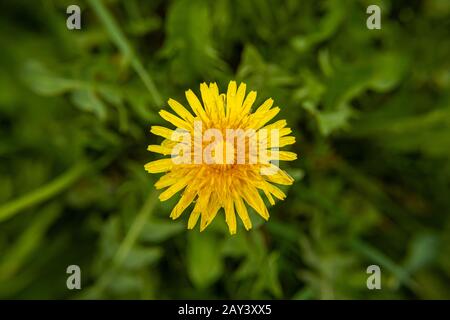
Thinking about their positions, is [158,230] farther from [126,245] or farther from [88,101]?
[88,101]

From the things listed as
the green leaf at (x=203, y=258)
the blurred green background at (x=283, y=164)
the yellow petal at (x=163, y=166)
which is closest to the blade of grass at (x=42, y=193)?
the blurred green background at (x=283, y=164)

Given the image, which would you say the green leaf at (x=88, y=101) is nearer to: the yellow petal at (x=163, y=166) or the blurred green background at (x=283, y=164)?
the blurred green background at (x=283, y=164)

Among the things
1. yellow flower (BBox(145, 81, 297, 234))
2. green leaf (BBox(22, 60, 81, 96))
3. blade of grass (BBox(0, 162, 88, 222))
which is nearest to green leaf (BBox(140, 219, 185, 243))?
blade of grass (BBox(0, 162, 88, 222))

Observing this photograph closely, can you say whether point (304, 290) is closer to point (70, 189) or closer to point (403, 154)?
point (403, 154)

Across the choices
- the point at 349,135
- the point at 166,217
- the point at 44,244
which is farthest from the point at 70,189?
the point at 349,135
